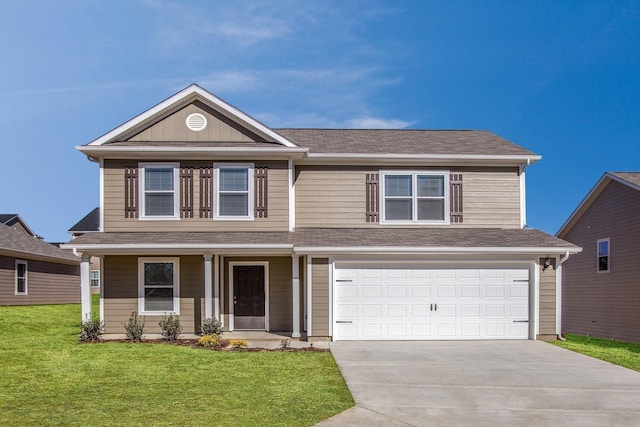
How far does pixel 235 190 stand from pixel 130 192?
301 cm

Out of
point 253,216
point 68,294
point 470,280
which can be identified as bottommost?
point 68,294

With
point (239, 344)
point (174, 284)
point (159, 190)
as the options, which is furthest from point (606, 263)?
point (159, 190)

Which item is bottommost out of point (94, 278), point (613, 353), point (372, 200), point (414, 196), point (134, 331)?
point (94, 278)

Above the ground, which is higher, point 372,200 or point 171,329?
point 372,200

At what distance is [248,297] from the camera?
17.3 meters

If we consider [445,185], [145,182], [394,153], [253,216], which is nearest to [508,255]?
[445,185]

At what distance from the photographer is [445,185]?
58.5ft

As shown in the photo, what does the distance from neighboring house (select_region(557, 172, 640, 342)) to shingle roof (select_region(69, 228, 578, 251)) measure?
500 centimetres

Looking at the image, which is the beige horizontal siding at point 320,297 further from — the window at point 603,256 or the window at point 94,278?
the window at point 94,278

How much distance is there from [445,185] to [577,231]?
9.22 m

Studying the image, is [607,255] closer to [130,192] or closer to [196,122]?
[196,122]

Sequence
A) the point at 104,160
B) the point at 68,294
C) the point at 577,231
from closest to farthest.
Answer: the point at 104,160
the point at 577,231
the point at 68,294

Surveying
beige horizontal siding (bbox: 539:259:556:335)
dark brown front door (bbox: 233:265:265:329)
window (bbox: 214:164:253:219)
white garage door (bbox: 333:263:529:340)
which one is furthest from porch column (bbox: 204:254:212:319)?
beige horizontal siding (bbox: 539:259:556:335)

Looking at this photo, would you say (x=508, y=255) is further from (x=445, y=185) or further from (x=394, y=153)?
(x=394, y=153)
